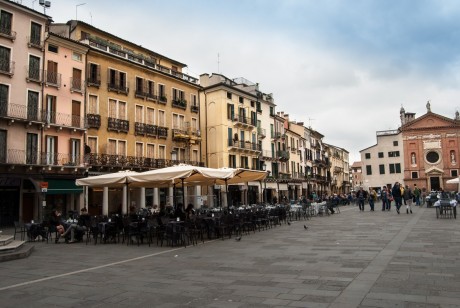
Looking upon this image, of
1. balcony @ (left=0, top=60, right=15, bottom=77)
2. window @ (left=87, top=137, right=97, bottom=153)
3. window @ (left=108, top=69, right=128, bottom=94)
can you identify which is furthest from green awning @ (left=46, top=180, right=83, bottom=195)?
window @ (left=108, top=69, right=128, bottom=94)

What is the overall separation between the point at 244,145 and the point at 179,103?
A: 11.2m

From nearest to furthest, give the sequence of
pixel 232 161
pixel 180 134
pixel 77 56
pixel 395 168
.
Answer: pixel 77 56 → pixel 180 134 → pixel 232 161 → pixel 395 168

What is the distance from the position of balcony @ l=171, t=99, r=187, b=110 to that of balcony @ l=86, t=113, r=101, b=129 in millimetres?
8903

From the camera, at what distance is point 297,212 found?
2364 cm

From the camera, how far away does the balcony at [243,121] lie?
45156 mm

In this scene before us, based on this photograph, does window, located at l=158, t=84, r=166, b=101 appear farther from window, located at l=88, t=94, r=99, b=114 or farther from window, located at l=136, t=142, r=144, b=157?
window, located at l=88, t=94, r=99, b=114

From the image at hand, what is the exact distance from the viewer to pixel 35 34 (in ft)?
87.2

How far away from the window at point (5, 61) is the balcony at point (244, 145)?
23.9 metres

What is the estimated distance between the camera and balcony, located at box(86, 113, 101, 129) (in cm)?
2959

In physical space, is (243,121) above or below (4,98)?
above

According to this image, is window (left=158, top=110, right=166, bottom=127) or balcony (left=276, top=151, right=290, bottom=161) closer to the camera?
window (left=158, top=110, right=166, bottom=127)

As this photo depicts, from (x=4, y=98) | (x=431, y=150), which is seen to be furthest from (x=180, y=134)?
(x=431, y=150)

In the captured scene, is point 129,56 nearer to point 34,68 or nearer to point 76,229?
point 34,68

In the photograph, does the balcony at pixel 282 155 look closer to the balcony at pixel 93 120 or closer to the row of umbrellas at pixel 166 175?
the balcony at pixel 93 120
